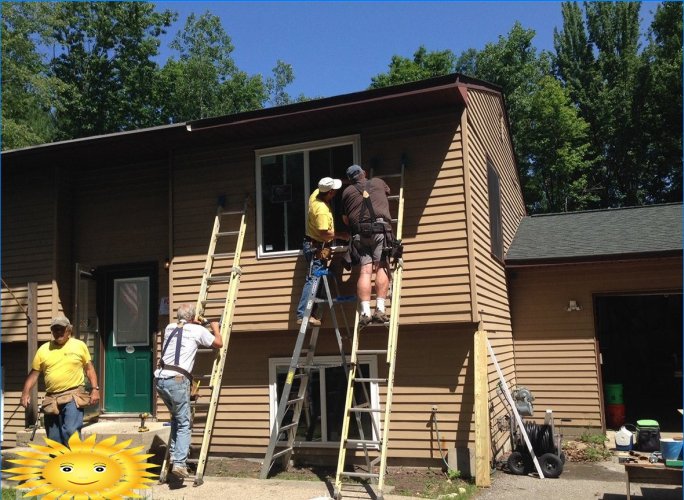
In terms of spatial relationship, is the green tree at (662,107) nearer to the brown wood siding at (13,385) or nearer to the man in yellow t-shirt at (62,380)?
the brown wood siding at (13,385)

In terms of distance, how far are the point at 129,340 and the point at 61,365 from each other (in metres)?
3.20

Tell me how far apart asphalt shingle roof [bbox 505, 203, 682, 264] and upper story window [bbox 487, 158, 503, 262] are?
0.67 m

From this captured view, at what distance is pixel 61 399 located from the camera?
7027 millimetres

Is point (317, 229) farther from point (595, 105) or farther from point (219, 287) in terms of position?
point (595, 105)

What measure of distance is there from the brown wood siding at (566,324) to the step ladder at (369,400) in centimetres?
433

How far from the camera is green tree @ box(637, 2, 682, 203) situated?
92.9 feet

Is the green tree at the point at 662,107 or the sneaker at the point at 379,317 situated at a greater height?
the green tree at the point at 662,107

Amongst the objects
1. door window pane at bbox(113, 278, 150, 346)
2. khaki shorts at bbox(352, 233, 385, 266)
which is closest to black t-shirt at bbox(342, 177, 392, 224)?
khaki shorts at bbox(352, 233, 385, 266)

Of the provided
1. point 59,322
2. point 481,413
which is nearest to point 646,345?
point 481,413

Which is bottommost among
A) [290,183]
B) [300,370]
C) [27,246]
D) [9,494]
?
[9,494]

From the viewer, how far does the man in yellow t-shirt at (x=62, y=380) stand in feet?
23.2

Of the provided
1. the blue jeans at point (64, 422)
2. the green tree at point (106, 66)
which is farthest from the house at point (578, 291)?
the green tree at point (106, 66)

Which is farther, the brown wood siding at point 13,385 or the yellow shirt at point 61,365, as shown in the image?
the brown wood siding at point 13,385

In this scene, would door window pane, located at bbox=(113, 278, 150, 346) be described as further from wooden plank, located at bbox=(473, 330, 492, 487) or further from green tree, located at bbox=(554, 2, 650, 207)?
green tree, located at bbox=(554, 2, 650, 207)
